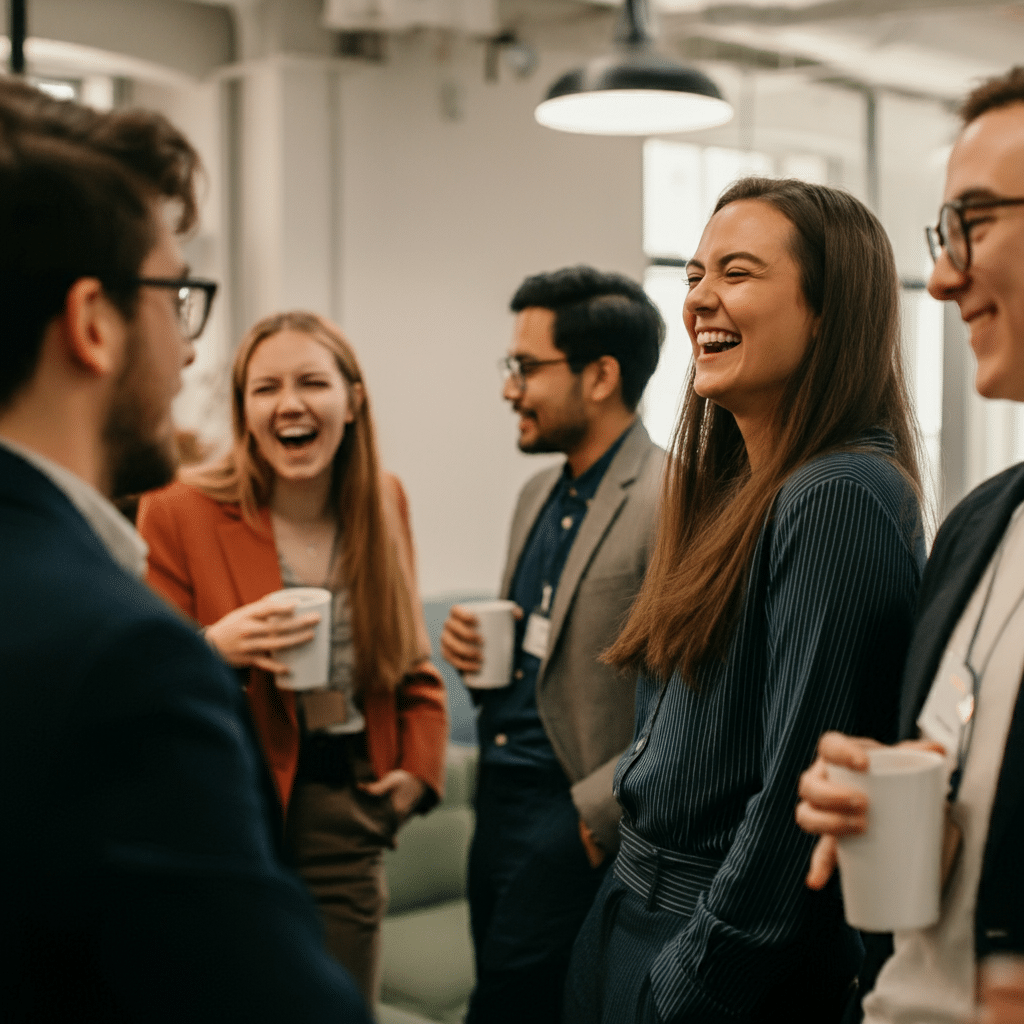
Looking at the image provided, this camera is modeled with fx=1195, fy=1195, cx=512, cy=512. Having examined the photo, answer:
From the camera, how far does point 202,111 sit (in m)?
5.13

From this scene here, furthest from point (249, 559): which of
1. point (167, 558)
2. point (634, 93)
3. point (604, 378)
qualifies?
point (634, 93)

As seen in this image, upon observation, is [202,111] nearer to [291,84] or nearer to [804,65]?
[291,84]

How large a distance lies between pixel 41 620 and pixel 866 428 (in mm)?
1143

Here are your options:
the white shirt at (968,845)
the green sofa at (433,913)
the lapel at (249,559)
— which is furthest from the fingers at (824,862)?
the green sofa at (433,913)

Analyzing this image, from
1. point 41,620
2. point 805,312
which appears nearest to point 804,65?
point 805,312

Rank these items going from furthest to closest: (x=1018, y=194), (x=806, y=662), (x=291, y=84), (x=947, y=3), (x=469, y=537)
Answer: (x=469, y=537) < (x=291, y=84) < (x=947, y=3) < (x=806, y=662) < (x=1018, y=194)

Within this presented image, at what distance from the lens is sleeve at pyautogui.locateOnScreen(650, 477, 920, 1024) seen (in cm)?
138

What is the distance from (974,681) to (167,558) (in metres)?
1.65

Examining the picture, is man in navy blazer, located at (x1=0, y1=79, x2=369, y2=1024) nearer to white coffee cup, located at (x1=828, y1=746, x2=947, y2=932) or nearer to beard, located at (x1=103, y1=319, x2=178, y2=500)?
beard, located at (x1=103, y1=319, x2=178, y2=500)

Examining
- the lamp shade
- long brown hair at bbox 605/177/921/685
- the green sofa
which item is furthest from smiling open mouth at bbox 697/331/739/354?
the green sofa

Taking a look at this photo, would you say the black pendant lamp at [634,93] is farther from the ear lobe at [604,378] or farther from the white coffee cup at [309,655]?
the white coffee cup at [309,655]

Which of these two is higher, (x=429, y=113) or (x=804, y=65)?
(x=804, y=65)

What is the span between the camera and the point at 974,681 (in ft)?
3.80

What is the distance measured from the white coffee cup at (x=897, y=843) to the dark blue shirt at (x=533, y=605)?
1349mm
